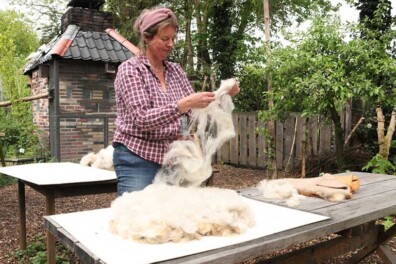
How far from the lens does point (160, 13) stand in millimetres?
1878

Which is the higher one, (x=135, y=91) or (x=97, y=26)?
(x=97, y=26)

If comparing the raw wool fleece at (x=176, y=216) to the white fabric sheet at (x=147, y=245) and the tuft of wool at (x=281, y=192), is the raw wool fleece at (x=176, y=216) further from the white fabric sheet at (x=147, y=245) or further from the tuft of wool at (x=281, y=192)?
the tuft of wool at (x=281, y=192)

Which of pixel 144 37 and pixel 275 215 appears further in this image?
pixel 144 37

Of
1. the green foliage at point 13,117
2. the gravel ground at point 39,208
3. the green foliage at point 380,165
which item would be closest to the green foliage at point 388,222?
the gravel ground at point 39,208

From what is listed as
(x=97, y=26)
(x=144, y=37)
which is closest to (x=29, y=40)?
(x=97, y=26)

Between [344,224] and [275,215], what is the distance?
30cm

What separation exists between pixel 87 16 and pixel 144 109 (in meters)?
7.60

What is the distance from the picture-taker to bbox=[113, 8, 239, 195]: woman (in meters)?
1.81

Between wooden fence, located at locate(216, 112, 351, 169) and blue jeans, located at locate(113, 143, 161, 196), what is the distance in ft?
15.0

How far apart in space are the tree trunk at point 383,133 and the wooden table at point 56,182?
4.14m

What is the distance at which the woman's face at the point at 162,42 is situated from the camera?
1.90m

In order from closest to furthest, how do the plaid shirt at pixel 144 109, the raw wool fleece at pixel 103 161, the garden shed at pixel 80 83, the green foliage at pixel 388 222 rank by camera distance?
the plaid shirt at pixel 144 109
the raw wool fleece at pixel 103 161
the green foliage at pixel 388 222
the garden shed at pixel 80 83

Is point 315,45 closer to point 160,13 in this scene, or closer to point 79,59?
point 160,13

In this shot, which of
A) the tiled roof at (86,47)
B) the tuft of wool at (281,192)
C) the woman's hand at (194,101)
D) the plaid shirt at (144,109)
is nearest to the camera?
the woman's hand at (194,101)
